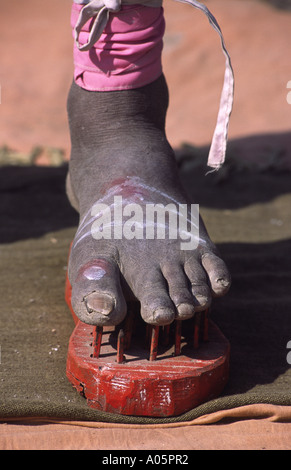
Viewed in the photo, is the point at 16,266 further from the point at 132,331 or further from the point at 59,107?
the point at 59,107

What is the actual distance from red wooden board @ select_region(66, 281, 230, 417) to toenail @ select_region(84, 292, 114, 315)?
0.44ft

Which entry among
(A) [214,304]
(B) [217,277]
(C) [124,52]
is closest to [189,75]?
(C) [124,52]

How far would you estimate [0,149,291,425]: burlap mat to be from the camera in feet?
4.67

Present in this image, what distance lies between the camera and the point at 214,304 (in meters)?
1.90

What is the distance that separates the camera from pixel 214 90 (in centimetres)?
437

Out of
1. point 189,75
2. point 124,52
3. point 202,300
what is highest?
point 124,52

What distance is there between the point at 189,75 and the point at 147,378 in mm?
3524

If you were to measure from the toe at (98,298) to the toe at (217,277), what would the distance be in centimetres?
21

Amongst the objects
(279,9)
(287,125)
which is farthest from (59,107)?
(279,9)

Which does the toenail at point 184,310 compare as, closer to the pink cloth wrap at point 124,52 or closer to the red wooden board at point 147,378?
the red wooden board at point 147,378

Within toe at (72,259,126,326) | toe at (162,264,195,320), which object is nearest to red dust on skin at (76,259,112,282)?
toe at (72,259,126,326)

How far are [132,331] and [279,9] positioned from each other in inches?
200

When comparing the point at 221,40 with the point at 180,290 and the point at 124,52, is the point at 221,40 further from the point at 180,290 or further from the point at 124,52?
the point at 180,290

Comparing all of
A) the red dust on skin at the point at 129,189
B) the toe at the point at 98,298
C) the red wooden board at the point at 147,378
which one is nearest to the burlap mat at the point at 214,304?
the red wooden board at the point at 147,378
